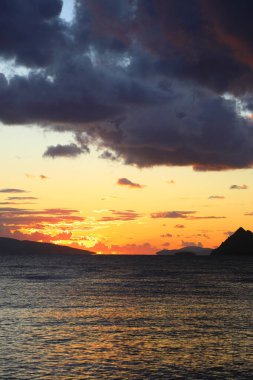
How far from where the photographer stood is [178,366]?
34.8m

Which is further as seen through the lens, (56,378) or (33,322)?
(33,322)

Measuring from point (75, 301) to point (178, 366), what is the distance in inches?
1686

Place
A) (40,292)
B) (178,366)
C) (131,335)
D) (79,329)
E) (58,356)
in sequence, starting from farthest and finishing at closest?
(40,292) → (79,329) → (131,335) → (58,356) → (178,366)

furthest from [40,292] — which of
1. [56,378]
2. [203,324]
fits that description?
[56,378]

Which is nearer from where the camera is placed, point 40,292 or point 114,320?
point 114,320

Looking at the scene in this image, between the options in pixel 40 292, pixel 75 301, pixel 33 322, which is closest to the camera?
pixel 33 322

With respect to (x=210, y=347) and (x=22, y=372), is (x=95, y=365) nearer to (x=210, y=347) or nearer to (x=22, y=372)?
(x=22, y=372)

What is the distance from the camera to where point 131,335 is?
4662 centimetres

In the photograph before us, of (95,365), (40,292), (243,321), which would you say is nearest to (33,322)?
(95,365)

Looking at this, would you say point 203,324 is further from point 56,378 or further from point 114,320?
point 56,378

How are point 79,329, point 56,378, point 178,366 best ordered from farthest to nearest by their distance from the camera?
point 79,329 → point 178,366 → point 56,378

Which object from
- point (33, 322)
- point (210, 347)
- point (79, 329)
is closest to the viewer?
point (210, 347)

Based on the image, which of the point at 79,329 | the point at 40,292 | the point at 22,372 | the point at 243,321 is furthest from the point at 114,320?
the point at 40,292

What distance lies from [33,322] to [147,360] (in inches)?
821
